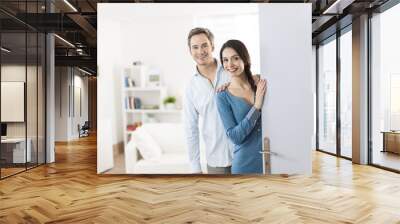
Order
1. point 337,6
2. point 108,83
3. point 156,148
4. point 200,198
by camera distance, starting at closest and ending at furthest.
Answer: point 200,198 < point 156,148 < point 108,83 < point 337,6

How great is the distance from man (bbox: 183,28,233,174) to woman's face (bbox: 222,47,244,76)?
0.28 feet

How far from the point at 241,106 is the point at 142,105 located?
1.34 m

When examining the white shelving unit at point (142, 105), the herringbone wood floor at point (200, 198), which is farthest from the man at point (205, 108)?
the herringbone wood floor at point (200, 198)

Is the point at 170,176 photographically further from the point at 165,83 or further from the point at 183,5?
the point at 183,5

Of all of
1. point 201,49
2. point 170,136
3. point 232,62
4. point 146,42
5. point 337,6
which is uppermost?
point 337,6

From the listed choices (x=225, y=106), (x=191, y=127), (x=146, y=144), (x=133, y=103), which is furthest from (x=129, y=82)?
(x=225, y=106)

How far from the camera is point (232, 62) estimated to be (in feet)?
16.9

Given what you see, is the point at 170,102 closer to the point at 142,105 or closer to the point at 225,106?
the point at 142,105

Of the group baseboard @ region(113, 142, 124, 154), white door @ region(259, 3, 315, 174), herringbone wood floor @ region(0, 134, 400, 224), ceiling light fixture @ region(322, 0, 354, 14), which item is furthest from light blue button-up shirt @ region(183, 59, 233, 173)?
ceiling light fixture @ region(322, 0, 354, 14)

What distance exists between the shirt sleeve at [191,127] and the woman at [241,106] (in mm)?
367

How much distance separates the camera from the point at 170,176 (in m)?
5.71

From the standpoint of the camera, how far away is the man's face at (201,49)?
202 inches

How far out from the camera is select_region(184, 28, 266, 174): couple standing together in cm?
514

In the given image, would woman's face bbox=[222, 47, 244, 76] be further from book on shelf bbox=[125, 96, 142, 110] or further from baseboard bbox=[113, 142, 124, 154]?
baseboard bbox=[113, 142, 124, 154]
